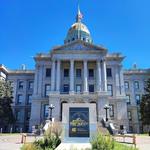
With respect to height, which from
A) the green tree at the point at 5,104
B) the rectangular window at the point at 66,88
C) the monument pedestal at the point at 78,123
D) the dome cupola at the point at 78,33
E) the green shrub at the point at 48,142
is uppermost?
the dome cupola at the point at 78,33

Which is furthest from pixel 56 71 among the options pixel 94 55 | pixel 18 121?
pixel 18 121

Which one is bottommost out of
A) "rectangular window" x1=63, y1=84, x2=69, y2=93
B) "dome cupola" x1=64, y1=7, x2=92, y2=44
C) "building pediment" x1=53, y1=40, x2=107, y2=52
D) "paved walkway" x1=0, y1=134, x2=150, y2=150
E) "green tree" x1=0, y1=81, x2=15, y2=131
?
"paved walkway" x1=0, y1=134, x2=150, y2=150

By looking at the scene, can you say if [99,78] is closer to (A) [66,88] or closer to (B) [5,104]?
(A) [66,88]

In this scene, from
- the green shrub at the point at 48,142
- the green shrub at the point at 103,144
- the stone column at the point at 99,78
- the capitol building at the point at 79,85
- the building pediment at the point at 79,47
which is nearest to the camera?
the green shrub at the point at 103,144

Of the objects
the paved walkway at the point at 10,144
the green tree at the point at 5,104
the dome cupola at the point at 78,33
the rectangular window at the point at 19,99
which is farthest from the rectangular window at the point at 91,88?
the paved walkway at the point at 10,144

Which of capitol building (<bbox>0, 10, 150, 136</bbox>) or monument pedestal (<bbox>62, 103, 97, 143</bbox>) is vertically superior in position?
capitol building (<bbox>0, 10, 150, 136</bbox>)

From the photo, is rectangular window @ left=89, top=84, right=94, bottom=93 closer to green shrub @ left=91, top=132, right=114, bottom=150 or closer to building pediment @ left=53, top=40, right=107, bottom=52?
building pediment @ left=53, top=40, right=107, bottom=52

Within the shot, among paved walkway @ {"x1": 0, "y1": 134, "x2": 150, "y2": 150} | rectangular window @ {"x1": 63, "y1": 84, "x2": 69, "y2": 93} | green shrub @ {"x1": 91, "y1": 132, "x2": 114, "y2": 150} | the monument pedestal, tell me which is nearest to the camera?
green shrub @ {"x1": 91, "y1": 132, "x2": 114, "y2": 150}

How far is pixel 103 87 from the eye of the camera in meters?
46.2

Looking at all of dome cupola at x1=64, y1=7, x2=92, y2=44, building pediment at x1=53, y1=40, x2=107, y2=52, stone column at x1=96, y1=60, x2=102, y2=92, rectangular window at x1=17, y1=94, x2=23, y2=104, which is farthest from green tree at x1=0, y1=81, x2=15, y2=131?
dome cupola at x1=64, y1=7, x2=92, y2=44

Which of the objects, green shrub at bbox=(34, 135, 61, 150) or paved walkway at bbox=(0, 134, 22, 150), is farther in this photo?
paved walkway at bbox=(0, 134, 22, 150)

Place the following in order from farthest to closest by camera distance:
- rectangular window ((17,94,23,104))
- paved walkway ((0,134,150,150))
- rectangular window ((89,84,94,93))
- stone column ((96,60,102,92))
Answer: rectangular window ((17,94,23,104)) → rectangular window ((89,84,94,93)) → stone column ((96,60,102,92)) → paved walkway ((0,134,150,150))

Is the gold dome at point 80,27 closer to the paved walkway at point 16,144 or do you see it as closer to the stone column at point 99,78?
the stone column at point 99,78

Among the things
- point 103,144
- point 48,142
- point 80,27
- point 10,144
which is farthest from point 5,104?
point 103,144
